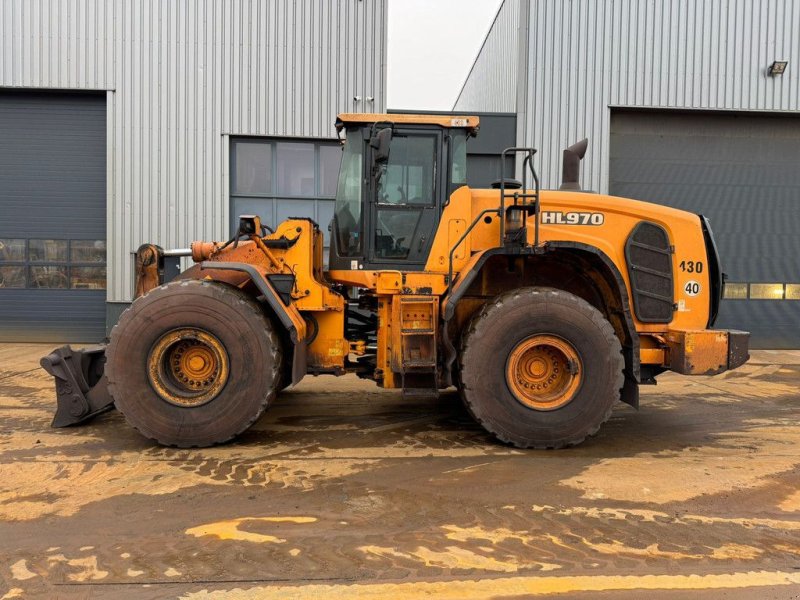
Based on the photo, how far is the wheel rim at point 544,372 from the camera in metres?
4.30

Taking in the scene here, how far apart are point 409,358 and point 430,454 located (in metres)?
0.85

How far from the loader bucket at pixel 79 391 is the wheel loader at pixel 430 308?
0.02m

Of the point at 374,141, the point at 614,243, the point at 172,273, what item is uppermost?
the point at 374,141

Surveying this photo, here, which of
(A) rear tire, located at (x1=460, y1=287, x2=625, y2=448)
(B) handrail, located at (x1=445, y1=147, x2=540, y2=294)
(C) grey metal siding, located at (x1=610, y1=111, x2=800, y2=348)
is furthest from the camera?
(C) grey metal siding, located at (x1=610, y1=111, x2=800, y2=348)

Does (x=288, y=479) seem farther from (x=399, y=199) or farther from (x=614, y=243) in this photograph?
(x=614, y=243)

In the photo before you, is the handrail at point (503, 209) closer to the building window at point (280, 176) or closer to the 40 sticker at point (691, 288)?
the 40 sticker at point (691, 288)

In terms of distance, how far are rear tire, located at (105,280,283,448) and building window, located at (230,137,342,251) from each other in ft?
24.5

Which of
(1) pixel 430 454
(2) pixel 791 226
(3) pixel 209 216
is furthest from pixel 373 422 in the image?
(2) pixel 791 226

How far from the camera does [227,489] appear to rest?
351cm

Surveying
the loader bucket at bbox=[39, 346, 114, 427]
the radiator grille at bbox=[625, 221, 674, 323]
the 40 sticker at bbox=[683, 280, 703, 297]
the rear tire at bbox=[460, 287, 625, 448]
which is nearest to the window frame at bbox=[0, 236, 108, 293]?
the loader bucket at bbox=[39, 346, 114, 427]

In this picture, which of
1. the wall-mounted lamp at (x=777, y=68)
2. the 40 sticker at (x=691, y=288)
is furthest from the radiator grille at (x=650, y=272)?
the wall-mounted lamp at (x=777, y=68)

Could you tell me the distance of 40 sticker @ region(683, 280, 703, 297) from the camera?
15.9 ft

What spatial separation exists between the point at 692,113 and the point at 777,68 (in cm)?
197

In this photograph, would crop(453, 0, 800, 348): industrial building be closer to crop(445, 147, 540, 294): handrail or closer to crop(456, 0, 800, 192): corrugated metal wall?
crop(456, 0, 800, 192): corrugated metal wall
